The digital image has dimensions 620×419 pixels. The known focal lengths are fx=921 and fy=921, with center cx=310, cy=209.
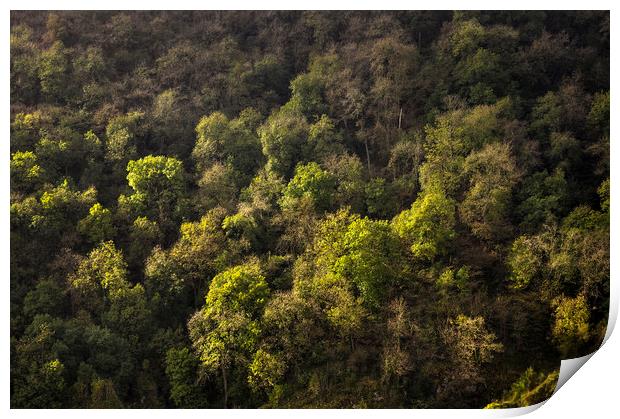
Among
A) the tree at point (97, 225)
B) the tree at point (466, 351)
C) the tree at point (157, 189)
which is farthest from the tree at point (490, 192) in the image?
the tree at point (97, 225)

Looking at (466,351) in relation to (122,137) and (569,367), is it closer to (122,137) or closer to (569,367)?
(569,367)

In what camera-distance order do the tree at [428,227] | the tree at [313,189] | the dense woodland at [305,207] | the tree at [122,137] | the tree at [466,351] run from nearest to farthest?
the tree at [466,351]
the dense woodland at [305,207]
the tree at [428,227]
the tree at [313,189]
the tree at [122,137]

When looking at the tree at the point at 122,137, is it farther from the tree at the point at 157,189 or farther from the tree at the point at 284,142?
the tree at the point at 284,142

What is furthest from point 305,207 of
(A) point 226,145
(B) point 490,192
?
(B) point 490,192

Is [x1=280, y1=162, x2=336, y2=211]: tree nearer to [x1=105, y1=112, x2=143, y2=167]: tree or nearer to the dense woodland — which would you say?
the dense woodland

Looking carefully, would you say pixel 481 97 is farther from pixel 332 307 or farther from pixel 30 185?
pixel 30 185

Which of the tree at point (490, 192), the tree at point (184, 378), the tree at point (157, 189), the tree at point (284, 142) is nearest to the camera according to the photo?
the tree at point (184, 378)

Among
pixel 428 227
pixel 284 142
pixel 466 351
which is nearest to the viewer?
pixel 466 351

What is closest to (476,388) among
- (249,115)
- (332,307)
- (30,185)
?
(332,307)
